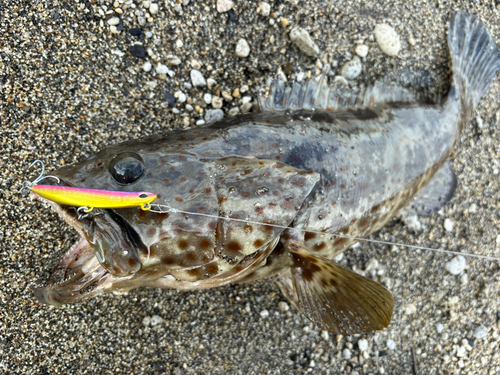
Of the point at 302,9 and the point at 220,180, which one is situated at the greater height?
the point at 302,9

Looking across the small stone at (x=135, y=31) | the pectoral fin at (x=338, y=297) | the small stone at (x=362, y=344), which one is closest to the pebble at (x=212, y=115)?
the small stone at (x=135, y=31)

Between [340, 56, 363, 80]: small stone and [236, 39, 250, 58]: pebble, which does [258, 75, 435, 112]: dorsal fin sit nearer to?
[340, 56, 363, 80]: small stone

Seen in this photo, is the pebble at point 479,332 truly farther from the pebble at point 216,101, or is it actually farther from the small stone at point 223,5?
the small stone at point 223,5

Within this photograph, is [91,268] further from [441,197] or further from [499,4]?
[499,4]

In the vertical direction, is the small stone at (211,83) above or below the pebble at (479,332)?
above

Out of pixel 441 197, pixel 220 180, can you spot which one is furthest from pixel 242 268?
pixel 441 197

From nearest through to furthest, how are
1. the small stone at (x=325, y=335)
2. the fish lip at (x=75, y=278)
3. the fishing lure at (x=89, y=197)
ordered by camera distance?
the fishing lure at (x=89, y=197)
the fish lip at (x=75, y=278)
the small stone at (x=325, y=335)

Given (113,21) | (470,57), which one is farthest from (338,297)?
(470,57)
